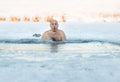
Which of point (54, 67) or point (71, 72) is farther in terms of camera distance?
point (54, 67)

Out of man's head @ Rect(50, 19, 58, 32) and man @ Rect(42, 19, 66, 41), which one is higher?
man's head @ Rect(50, 19, 58, 32)

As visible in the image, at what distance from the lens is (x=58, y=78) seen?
5930 millimetres

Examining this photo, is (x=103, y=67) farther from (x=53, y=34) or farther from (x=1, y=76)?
(x=53, y=34)

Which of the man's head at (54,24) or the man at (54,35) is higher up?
the man's head at (54,24)

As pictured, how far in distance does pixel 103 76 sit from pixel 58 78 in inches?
27.4

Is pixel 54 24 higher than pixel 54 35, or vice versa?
pixel 54 24

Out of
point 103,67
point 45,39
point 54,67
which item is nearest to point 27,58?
point 54,67

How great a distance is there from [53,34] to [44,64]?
24.4 feet

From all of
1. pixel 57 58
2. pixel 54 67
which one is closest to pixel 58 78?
pixel 54 67

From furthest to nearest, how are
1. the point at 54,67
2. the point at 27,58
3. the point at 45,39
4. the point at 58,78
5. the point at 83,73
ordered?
1. the point at 45,39
2. the point at 27,58
3. the point at 54,67
4. the point at 83,73
5. the point at 58,78

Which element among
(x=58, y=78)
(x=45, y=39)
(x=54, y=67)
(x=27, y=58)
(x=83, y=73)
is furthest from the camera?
(x=45, y=39)

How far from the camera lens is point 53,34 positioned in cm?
1455

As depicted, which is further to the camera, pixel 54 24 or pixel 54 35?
pixel 54 35

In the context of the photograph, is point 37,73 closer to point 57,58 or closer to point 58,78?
point 58,78
